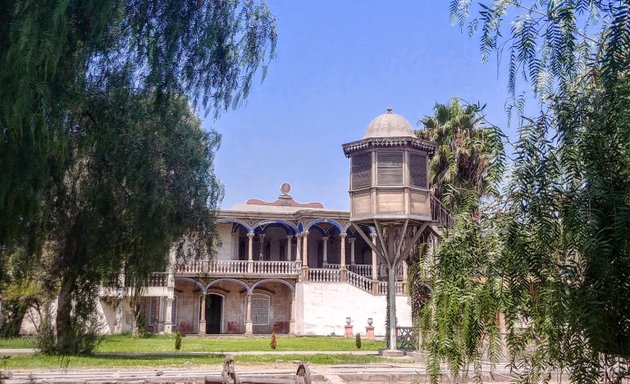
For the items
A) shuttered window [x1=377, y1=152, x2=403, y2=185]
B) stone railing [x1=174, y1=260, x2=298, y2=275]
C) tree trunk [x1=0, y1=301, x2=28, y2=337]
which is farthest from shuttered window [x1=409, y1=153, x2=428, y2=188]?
tree trunk [x1=0, y1=301, x2=28, y2=337]

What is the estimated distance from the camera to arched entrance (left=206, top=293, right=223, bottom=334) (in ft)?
120

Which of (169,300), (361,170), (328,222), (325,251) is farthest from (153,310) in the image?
(361,170)

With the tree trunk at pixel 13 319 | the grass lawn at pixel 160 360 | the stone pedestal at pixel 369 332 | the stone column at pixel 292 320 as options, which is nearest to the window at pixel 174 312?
the stone column at pixel 292 320

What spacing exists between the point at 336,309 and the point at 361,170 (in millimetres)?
12429

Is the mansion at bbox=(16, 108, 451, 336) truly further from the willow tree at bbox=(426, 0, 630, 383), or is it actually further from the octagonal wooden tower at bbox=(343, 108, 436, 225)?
the willow tree at bbox=(426, 0, 630, 383)

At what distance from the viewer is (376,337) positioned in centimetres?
3250

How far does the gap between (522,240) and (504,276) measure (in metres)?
0.32

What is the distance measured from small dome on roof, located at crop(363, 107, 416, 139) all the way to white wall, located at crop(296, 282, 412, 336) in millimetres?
12730

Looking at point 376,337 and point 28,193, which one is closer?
point 28,193

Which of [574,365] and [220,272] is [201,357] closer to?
[220,272]

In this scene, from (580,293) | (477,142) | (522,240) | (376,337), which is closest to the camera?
(580,293)

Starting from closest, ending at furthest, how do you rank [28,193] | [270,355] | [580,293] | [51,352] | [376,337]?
1. [580,293]
2. [28,193]
3. [51,352]
4. [270,355]
5. [376,337]

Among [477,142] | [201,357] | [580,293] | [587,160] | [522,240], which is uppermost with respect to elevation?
[477,142]

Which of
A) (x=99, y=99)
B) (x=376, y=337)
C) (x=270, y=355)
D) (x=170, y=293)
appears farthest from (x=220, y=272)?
(x=99, y=99)
